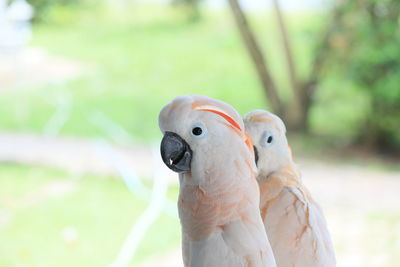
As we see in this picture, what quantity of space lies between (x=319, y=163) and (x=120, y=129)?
3.87 ft

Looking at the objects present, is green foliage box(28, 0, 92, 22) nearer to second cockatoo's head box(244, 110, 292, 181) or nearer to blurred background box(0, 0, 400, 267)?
blurred background box(0, 0, 400, 267)

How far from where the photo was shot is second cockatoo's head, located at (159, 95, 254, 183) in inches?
24.1

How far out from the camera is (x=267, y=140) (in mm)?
741

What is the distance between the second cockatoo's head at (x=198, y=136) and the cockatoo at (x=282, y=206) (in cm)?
12

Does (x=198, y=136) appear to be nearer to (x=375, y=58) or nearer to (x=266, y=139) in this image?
(x=266, y=139)

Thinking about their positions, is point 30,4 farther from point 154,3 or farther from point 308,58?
point 308,58

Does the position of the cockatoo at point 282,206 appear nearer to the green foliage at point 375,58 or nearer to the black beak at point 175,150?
the black beak at point 175,150

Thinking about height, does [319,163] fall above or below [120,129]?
below

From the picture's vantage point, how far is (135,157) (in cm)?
287

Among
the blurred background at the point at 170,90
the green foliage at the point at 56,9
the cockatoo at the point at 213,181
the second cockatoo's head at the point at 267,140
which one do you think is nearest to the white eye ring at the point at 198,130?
the cockatoo at the point at 213,181

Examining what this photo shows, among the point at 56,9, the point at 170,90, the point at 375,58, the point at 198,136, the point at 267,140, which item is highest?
the point at 198,136

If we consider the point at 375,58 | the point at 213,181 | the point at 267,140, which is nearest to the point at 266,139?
the point at 267,140

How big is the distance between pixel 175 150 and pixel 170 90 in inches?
91.7

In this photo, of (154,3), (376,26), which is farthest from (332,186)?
(154,3)
